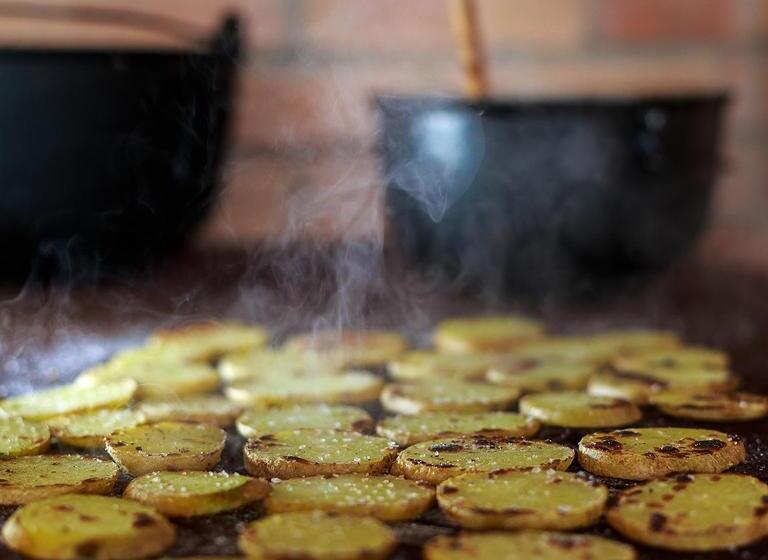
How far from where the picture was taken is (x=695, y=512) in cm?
85

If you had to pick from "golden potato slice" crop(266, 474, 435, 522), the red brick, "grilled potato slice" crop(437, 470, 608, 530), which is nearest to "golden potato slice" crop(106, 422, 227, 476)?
"golden potato slice" crop(266, 474, 435, 522)

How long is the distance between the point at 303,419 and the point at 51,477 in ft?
0.97

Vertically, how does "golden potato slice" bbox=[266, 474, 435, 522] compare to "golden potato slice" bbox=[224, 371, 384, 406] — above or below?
below

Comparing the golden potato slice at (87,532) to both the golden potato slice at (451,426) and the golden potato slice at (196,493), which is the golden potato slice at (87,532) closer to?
the golden potato slice at (196,493)

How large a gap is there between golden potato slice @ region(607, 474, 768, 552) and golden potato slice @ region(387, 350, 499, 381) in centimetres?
46

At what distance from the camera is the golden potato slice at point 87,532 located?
2.60ft

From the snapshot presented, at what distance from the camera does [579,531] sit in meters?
0.85

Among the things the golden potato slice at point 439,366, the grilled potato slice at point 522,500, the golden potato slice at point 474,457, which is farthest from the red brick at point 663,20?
the grilled potato slice at point 522,500

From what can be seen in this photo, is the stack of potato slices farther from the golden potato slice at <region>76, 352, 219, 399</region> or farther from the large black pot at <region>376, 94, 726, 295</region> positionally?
the large black pot at <region>376, 94, 726, 295</region>

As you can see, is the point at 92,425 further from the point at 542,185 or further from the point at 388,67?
the point at 388,67

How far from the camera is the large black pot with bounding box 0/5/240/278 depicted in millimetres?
1748

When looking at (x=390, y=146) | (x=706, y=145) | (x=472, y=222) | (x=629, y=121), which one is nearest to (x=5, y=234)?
(x=390, y=146)

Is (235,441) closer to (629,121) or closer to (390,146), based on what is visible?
(390,146)

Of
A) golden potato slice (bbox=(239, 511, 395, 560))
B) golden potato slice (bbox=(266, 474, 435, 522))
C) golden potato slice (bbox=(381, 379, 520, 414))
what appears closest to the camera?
golden potato slice (bbox=(239, 511, 395, 560))
